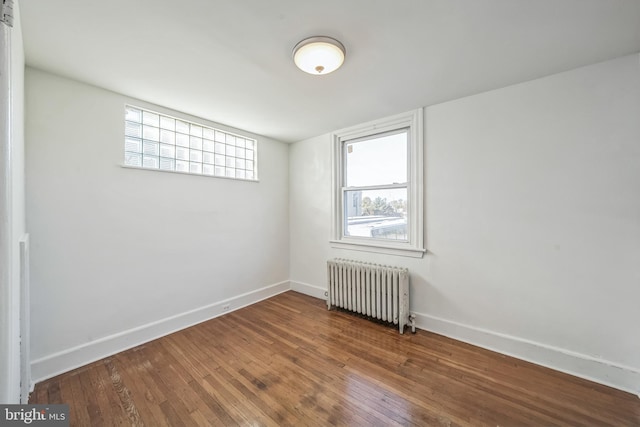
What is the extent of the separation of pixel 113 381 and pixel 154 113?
8.45 ft

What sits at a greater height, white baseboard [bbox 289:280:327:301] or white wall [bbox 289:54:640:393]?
white wall [bbox 289:54:640:393]

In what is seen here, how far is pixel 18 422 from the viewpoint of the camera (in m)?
1.16

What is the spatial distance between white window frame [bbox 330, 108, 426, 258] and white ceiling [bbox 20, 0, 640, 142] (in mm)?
449

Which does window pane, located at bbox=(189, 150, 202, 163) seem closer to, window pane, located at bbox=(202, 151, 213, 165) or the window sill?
window pane, located at bbox=(202, 151, 213, 165)

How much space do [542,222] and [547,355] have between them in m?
1.16

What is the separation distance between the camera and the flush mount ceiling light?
1.60 metres

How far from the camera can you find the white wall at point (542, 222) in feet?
5.99

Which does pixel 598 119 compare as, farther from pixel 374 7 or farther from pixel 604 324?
pixel 374 7

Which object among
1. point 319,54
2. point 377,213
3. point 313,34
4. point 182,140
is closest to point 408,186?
point 377,213

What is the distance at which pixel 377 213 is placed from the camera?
3236 mm

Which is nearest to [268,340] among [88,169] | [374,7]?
[88,169]

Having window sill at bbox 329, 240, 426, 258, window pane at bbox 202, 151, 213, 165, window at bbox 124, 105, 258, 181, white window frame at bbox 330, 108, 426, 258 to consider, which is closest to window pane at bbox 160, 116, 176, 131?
window at bbox 124, 105, 258, 181

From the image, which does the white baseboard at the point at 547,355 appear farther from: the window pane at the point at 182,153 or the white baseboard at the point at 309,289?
the window pane at the point at 182,153

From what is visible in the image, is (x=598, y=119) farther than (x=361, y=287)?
No
